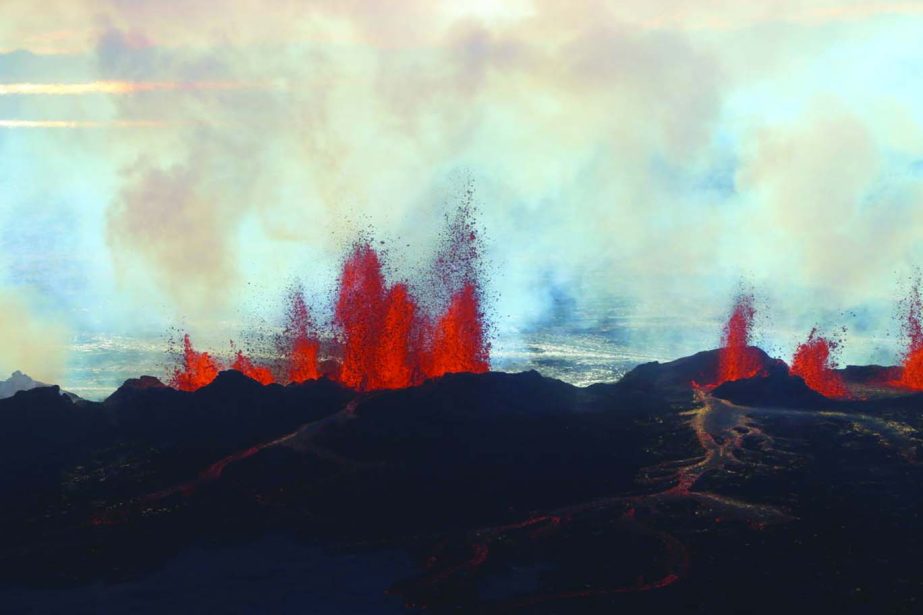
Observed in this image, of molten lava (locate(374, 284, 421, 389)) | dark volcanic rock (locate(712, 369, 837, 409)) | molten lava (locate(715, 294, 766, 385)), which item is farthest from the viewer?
molten lava (locate(715, 294, 766, 385))

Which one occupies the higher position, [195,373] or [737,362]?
[195,373]

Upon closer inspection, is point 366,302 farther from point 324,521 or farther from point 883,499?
point 883,499

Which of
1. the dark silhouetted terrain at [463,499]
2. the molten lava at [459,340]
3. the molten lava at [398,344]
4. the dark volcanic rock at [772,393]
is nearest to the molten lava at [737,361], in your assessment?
the dark volcanic rock at [772,393]

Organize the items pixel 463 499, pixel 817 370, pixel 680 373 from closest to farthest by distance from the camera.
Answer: pixel 463 499 → pixel 680 373 → pixel 817 370

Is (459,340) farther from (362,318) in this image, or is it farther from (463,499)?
(463,499)

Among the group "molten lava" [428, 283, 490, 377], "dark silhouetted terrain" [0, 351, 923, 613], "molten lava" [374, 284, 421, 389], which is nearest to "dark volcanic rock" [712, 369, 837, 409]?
"dark silhouetted terrain" [0, 351, 923, 613]

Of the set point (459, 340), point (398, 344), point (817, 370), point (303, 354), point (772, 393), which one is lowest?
point (772, 393)

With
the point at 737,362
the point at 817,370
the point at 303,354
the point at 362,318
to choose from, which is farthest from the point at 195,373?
the point at 817,370

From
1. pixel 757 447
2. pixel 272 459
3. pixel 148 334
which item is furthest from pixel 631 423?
pixel 148 334

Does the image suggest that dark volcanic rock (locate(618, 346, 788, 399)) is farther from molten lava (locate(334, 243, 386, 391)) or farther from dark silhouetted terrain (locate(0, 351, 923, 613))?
molten lava (locate(334, 243, 386, 391))
